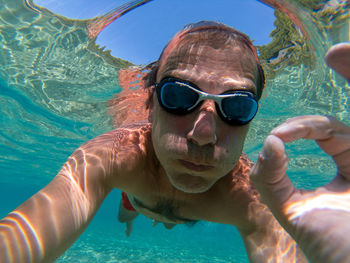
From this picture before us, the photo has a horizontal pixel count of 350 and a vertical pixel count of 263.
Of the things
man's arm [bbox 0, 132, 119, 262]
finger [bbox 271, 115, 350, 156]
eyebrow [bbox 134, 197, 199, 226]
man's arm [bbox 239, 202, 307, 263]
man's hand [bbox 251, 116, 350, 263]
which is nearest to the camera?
man's hand [bbox 251, 116, 350, 263]

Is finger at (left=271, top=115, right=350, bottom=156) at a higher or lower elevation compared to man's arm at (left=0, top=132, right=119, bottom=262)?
higher

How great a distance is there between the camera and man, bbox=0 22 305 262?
2.04m

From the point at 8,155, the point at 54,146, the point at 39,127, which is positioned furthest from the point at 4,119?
the point at 8,155

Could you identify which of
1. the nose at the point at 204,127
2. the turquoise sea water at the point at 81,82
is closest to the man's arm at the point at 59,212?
the nose at the point at 204,127

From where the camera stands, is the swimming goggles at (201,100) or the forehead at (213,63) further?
the forehead at (213,63)

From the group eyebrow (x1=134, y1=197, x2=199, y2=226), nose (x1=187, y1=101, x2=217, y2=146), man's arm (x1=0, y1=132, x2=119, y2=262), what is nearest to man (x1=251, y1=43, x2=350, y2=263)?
nose (x1=187, y1=101, x2=217, y2=146)

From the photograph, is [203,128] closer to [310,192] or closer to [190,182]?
[190,182]

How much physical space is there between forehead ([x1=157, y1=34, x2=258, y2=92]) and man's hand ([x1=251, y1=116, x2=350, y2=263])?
1.23m

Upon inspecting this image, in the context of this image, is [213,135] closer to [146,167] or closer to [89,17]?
[146,167]

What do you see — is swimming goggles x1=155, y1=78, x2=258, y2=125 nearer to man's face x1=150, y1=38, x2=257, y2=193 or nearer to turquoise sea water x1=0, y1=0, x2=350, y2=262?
man's face x1=150, y1=38, x2=257, y2=193

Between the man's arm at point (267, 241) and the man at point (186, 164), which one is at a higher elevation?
the man at point (186, 164)

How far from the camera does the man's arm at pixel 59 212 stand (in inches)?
69.5

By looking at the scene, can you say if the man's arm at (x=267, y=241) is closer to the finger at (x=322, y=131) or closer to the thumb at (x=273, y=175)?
the thumb at (x=273, y=175)

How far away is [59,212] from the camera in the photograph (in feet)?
6.91
